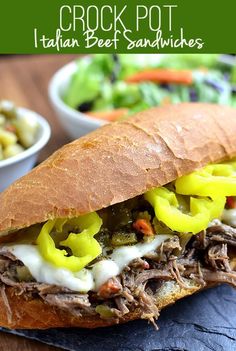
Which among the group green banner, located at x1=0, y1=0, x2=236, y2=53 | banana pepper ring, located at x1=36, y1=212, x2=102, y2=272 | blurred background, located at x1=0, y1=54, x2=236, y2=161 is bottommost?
banana pepper ring, located at x1=36, y1=212, x2=102, y2=272

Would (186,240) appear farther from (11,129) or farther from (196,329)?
(11,129)

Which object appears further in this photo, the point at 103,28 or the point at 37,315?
the point at 103,28

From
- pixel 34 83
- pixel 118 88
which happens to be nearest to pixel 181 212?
pixel 118 88

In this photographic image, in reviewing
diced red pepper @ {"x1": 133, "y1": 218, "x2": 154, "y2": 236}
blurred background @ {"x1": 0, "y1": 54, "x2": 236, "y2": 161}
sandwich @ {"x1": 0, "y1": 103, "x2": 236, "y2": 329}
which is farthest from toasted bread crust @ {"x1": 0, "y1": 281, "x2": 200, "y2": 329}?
blurred background @ {"x1": 0, "y1": 54, "x2": 236, "y2": 161}

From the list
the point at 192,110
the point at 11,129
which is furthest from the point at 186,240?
the point at 11,129

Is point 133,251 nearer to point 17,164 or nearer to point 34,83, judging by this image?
point 17,164

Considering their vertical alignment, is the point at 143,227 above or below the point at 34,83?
below

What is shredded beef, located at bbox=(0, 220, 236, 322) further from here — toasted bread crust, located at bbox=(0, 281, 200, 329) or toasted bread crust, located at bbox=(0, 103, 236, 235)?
toasted bread crust, located at bbox=(0, 103, 236, 235)
